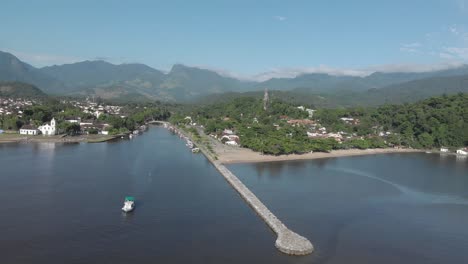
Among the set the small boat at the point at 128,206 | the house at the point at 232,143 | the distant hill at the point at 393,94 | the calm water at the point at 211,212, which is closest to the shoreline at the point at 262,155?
the calm water at the point at 211,212

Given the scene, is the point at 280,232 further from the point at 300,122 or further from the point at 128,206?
the point at 300,122

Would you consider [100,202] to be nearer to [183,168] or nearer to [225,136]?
[183,168]

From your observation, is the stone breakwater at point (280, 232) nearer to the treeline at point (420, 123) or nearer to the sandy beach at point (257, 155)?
the sandy beach at point (257, 155)

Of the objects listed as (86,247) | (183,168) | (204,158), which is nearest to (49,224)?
(86,247)

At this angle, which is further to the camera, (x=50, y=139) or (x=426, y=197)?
(x=50, y=139)

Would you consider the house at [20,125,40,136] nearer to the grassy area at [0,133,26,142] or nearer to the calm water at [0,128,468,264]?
the grassy area at [0,133,26,142]

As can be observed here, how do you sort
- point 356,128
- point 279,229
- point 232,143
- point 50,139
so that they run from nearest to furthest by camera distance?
point 279,229 < point 50,139 < point 232,143 < point 356,128

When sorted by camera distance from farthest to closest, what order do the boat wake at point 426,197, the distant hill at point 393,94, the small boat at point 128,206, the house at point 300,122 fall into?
the distant hill at point 393,94 < the house at point 300,122 < the boat wake at point 426,197 < the small boat at point 128,206

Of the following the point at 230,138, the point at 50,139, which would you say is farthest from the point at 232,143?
the point at 50,139
